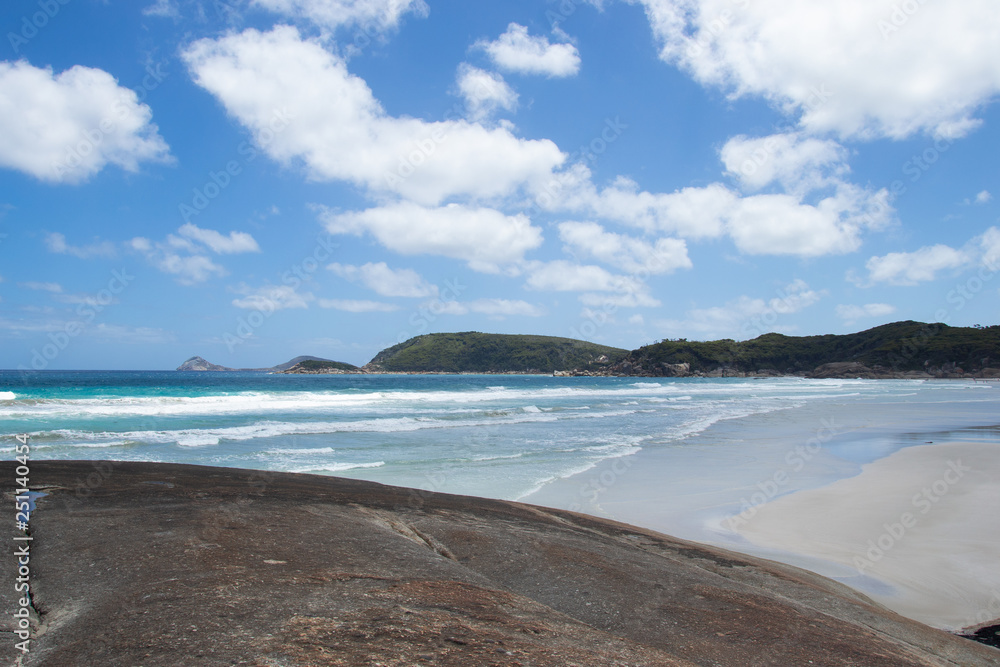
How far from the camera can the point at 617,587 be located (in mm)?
4262

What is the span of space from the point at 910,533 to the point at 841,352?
148438 millimetres

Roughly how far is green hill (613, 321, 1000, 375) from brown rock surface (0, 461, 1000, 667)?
13626 centimetres

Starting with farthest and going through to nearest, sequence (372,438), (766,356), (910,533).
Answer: (766,356) < (372,438) < (910,533)

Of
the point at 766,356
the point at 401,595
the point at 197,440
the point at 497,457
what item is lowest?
the point at 497,457

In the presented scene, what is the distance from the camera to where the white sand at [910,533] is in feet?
19.1

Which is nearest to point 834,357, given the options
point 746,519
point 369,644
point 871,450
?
point 871,450

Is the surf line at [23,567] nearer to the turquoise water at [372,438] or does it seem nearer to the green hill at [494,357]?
the turquoise water at [372,438]

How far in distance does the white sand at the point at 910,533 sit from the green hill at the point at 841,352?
410ft

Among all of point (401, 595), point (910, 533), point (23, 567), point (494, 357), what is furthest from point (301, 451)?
point (494, 357)

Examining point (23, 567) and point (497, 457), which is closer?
point (23, 567)

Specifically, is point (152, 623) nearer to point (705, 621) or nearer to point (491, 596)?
point (491, 596)

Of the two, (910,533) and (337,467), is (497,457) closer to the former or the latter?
(337,467)

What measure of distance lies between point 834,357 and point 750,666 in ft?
505

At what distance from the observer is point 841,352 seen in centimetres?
13425
